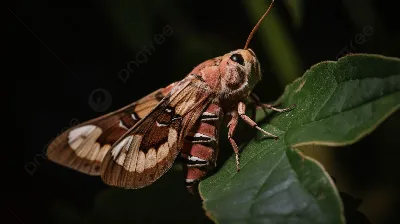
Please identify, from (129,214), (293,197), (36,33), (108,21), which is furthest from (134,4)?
(293,197)

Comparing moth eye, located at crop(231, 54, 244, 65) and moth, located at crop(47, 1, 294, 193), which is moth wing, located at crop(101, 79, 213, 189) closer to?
moth, located at crop(47, 1, 294, 193)

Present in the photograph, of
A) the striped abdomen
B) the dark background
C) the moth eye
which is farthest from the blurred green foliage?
the moth eye

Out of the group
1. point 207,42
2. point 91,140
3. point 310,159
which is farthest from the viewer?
point 207,42

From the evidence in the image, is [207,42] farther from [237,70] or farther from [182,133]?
[182,133]

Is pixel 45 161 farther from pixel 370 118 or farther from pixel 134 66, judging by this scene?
pixel 370 118

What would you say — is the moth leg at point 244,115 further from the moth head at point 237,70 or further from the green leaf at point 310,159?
the green leaf at point 310,159

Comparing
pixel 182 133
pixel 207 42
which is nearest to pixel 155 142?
pixel 182 133
